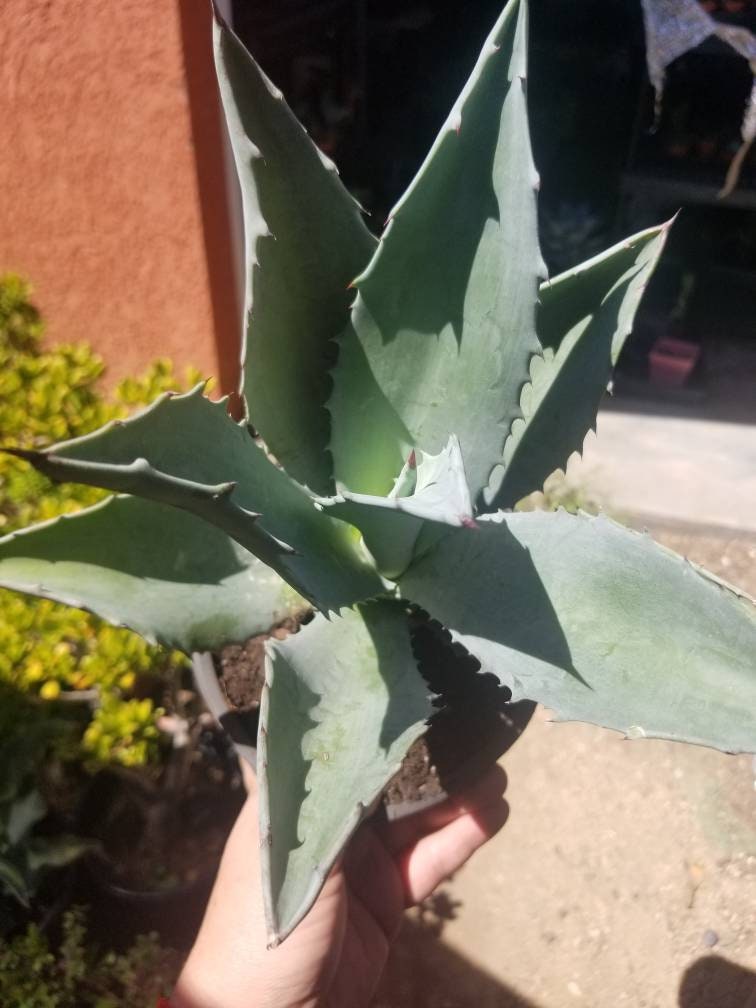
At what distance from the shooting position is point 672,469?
2035mm

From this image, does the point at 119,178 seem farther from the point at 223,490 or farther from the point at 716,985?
the point at 716,985

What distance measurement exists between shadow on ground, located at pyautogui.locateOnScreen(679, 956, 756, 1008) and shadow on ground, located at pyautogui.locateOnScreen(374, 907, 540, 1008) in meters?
0.24

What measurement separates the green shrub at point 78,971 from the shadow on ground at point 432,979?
337 millimetres

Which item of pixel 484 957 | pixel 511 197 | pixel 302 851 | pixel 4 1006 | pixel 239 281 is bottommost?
pixel 484 957

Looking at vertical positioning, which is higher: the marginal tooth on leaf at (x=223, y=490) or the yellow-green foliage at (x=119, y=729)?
the marginal tooth on leaf at (x=223, y=490)

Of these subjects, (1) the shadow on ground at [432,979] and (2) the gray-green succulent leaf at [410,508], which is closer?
(2) the gray-green succulent leaf at [410,508]

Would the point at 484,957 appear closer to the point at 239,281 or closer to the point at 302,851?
the point at 302,851

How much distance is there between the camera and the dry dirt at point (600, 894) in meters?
1.25

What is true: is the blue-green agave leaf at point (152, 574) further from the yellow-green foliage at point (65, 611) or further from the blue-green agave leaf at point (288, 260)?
the yellow-green foliage at point (65, 611)

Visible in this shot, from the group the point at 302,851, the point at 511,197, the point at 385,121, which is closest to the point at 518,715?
the point at 302,851

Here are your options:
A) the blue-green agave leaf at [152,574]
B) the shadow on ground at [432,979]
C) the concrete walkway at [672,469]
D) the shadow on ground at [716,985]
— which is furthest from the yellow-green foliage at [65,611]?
the concrete walkway at [672,469]

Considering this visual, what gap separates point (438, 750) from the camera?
88 centimetres

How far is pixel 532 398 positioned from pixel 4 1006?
0.96 meters

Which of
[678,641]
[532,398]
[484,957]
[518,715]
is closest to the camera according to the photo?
[678,641]
